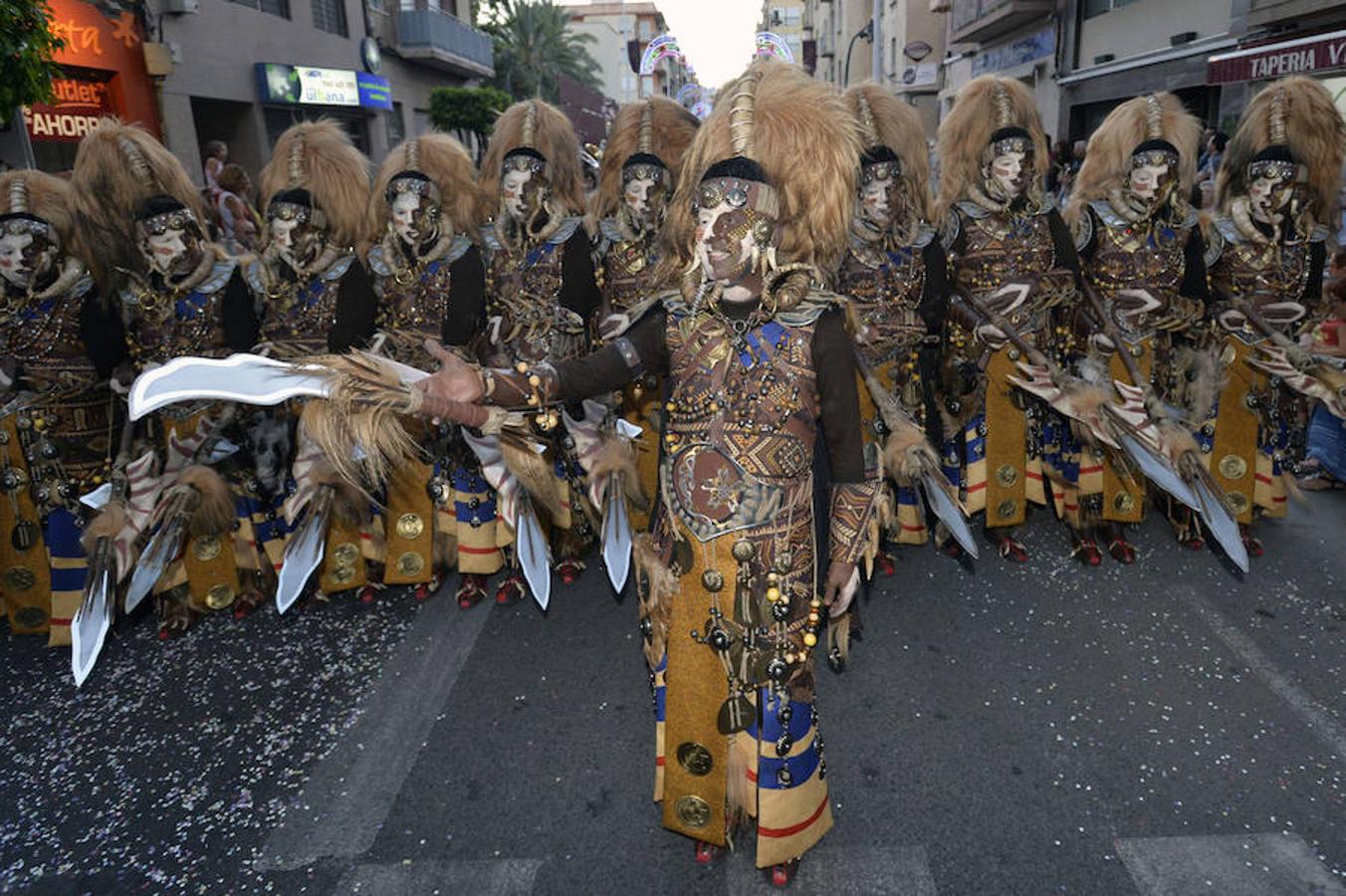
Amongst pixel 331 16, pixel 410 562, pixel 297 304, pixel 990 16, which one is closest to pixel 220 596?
pixel 410 562

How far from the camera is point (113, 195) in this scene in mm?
4484

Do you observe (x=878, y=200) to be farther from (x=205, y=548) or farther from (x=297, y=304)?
(x=205, y=548)

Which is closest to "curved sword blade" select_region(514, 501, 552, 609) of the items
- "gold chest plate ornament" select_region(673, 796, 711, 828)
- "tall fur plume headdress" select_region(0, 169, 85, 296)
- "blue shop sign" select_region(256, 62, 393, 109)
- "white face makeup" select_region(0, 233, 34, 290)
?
"gold chest plate ornament" select_region(673, 796, 711, 828)

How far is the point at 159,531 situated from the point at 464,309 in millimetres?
1918

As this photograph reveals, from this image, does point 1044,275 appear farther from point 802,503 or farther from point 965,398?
point 802,503

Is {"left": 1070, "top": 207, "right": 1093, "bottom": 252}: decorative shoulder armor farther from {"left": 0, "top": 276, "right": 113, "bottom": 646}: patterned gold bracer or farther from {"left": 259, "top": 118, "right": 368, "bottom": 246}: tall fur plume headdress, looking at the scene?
{"left": 0, "top": 276, "right": 113, "bottom": 646}: patterned gold bracer

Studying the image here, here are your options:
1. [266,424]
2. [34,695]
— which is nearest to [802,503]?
[266,424]

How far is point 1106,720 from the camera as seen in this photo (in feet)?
12.3

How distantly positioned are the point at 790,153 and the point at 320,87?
2112cm

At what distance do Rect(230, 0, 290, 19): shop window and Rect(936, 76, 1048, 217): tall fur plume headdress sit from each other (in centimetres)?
1774

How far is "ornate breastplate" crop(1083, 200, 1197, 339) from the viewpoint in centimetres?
489

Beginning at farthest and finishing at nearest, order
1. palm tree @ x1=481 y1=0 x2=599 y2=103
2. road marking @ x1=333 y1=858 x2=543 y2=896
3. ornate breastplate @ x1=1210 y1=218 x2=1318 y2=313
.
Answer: palm tree @ x1=481 y1=0 x2=599 y2=103
ornate breastplate @ x1=1210 y1=218 x2=1318 y2=313
road marking @ x1=333 y1=858 x2=543 y2=896

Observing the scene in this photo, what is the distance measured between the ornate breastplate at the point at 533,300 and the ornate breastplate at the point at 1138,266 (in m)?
3.05

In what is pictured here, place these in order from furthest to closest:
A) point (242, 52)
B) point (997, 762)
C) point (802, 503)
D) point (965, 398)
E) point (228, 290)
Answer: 1. point (242, 52)
2. point (965, 398)
3. point (228, 290)
4. point (997, 762)
5. point (802, 503)
